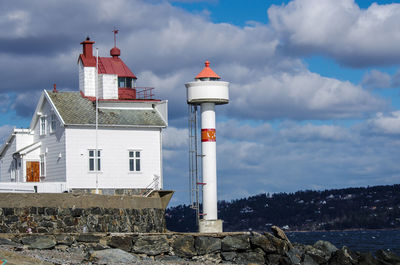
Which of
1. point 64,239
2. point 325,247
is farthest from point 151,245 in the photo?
point 325,247

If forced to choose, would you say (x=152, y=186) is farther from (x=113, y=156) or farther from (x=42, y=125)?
(x=42, y=125)

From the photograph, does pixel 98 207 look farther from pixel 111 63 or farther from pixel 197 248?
pixel 111 63

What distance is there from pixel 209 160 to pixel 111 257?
623 inches

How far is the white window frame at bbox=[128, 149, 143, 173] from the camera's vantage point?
132 ft

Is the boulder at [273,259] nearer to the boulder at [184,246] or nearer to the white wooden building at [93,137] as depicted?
the boulder at [184,246]

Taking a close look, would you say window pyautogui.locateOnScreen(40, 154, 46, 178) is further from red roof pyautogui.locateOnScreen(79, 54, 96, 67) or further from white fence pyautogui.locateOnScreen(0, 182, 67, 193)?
red roof pyautogui.locateOnScreen(79, 54, 96, 67)

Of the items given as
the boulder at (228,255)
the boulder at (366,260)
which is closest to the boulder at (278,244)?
the boulder at (228,255)

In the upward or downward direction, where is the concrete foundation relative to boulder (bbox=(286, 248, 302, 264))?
upward

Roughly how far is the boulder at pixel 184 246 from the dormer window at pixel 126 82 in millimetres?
18161

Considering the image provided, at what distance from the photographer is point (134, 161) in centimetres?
4044

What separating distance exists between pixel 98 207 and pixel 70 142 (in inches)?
315

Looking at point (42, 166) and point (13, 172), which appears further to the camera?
point (13, 172)

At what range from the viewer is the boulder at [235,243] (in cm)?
2731

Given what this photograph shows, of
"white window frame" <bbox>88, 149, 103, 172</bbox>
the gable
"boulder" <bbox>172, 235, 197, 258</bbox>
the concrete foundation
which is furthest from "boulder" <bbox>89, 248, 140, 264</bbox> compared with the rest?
the gable
